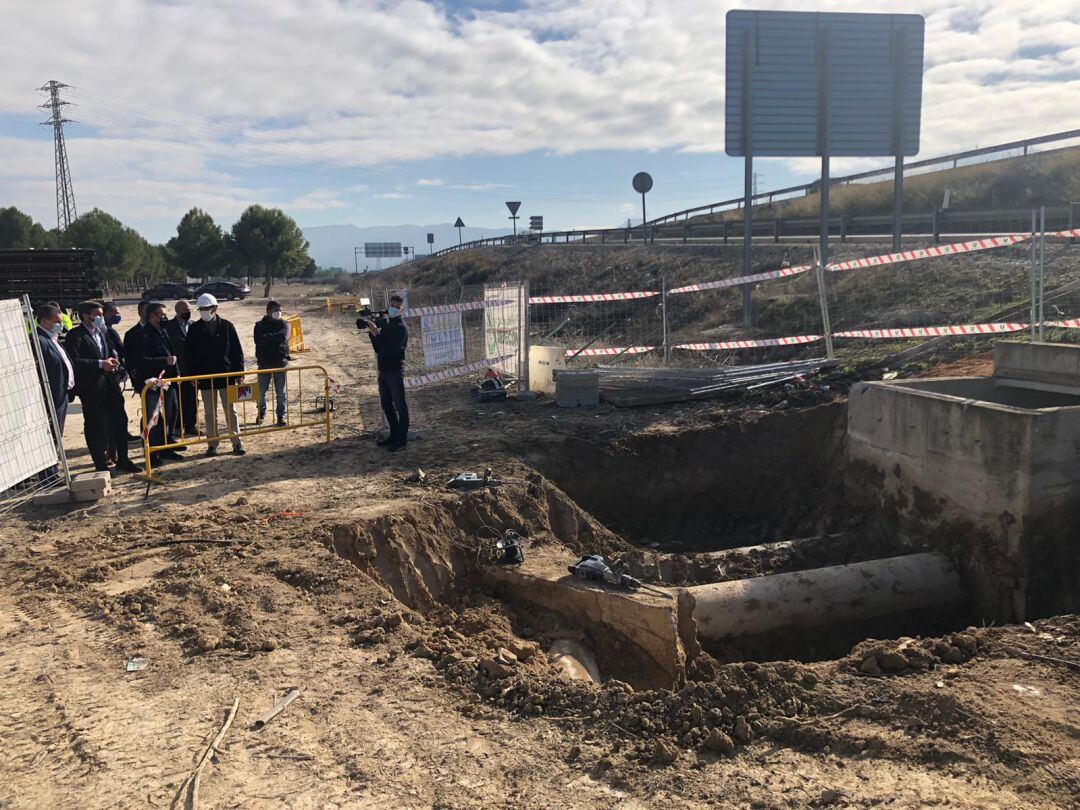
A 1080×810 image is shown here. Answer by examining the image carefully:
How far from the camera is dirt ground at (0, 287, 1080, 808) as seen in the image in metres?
3.63

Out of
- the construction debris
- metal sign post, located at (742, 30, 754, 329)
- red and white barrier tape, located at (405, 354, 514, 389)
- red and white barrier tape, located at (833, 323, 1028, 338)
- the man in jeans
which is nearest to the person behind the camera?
the construction debris

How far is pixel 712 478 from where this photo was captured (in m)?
10.1

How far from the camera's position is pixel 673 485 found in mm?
9977

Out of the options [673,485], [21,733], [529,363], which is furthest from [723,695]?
[529,363]

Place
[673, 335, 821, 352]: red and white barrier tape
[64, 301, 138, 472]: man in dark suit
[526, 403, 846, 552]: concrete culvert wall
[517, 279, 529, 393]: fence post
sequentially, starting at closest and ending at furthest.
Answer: [64, 301, 138, 472]: man in dark suit → [526, 403, 846, 552]: concrete culvert wall → [673, 335, 821, 352]: red and white barrier tape → [517, 279, 529, 393]: fence post

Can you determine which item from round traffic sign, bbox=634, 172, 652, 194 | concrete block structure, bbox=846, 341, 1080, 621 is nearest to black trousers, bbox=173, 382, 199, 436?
concrete block structure, bbox=846, 341, 1080, 621

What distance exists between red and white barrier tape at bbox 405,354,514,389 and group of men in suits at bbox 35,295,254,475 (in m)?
2.54

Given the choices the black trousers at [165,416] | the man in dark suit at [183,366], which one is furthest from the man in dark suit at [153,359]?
the man in dark suit at [183,366]

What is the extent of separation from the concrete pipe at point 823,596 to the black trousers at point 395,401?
4.41m

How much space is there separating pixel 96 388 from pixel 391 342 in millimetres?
3227

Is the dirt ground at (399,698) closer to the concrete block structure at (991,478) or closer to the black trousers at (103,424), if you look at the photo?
the black trousers at (103,424)

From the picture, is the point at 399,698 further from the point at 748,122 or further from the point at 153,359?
the point at 748,122

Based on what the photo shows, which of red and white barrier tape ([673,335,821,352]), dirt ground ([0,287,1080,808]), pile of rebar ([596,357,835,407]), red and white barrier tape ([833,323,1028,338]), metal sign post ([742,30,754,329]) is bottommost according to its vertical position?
dirt ground ([0,287,1080,808])

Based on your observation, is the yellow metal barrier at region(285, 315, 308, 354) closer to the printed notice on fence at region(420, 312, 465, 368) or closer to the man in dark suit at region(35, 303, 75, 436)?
the printed notice on fence at region(420, 312, 465, 368)
